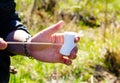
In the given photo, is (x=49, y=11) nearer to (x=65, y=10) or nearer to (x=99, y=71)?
(x=65, y=10)

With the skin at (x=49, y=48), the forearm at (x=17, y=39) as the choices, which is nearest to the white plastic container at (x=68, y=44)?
the skin at (x=49, y=48)

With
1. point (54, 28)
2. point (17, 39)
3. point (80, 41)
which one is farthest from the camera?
point (80, 41)

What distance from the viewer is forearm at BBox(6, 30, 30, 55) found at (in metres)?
2.17

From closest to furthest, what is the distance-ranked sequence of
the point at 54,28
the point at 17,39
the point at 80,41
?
the point at 54,28 → the point at 17,39 → the point at 80,41

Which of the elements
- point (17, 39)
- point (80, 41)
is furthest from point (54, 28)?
point (80, 41)

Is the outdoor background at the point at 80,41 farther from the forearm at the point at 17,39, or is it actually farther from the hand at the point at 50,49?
the hand at the point at 50,49

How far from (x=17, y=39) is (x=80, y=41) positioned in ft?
7.74

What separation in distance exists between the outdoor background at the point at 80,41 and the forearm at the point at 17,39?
3.29 feet

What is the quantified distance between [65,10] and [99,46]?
1100 millimetres

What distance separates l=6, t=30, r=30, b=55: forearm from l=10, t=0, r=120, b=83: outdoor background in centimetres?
100

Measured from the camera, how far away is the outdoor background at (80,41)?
3594mm

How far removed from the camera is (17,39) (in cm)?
220

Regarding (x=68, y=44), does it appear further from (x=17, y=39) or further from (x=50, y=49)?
(x=17, y=39)

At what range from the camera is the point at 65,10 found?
17.8 feet
